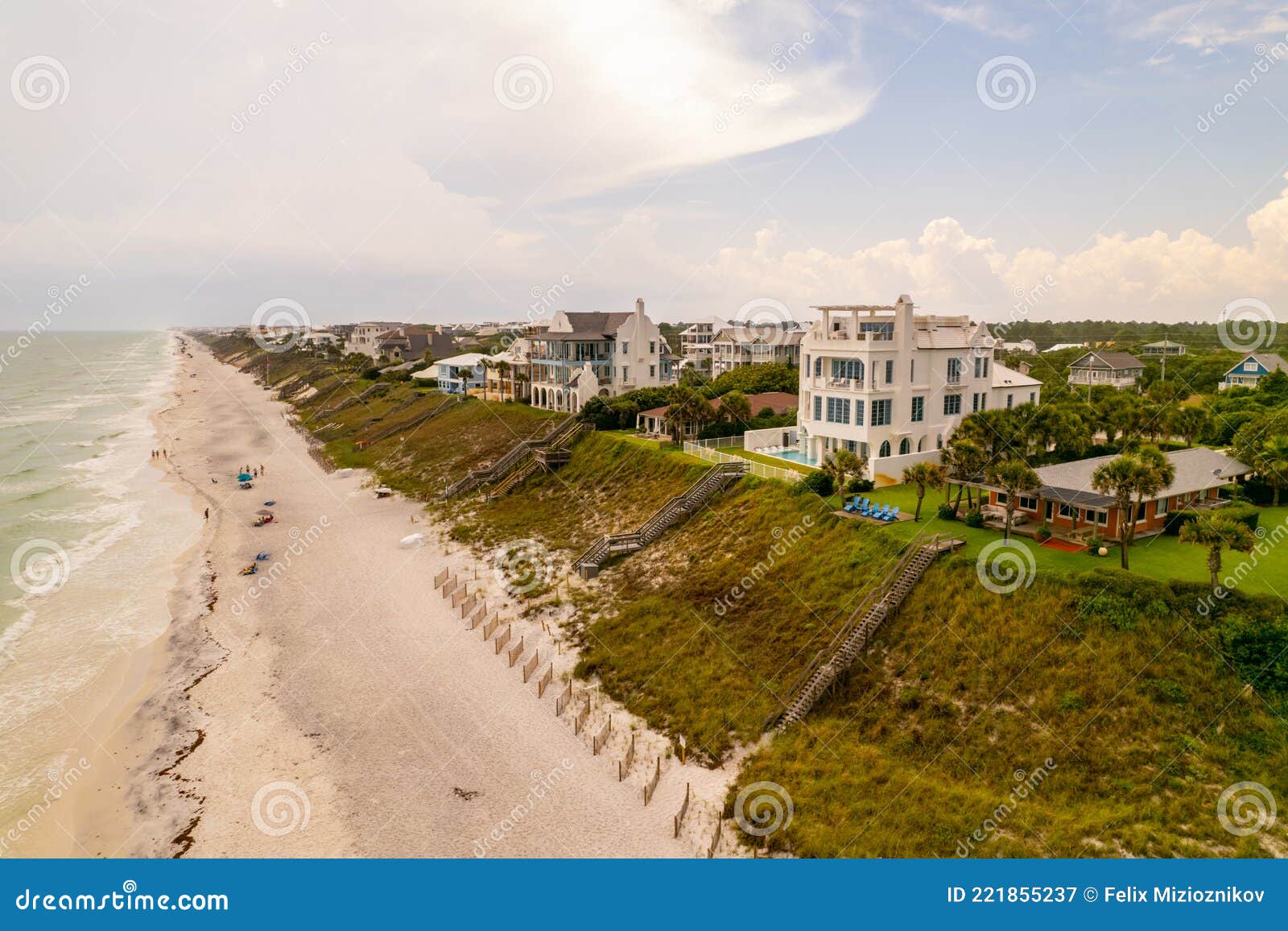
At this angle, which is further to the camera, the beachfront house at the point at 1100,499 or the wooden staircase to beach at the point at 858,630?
the beachfront house at the point at 1100,499

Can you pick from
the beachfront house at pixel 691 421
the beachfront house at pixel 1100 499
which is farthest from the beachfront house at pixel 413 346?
the beachfront house at pixel 1100 499

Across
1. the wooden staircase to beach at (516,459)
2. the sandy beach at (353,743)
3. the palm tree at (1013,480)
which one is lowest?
the sandy beach at (353,743)

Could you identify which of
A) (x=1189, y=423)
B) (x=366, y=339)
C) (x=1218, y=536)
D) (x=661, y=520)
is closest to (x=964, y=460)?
(x=1218, y=536)

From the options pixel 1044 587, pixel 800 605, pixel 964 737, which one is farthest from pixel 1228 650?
pixel 800 605

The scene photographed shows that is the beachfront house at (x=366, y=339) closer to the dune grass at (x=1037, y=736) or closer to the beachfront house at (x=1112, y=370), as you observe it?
the beachfront house at (x=1112, y=370)

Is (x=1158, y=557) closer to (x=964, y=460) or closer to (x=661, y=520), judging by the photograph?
(x=964, y=460)

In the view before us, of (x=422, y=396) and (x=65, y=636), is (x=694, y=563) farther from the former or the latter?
(x=422, y=396)

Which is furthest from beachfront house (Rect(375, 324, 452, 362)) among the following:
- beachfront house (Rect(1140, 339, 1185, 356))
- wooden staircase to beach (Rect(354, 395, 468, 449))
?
beachfront house (Rect(1140, 339, 1185, 356))
